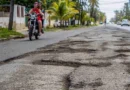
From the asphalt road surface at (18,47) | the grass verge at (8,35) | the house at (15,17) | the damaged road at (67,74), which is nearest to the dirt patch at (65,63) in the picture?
the damaged road at (67,74)

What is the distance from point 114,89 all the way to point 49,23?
1601 inches

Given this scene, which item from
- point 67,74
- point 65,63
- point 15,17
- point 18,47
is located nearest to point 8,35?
point 18,47

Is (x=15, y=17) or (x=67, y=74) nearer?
(x=67, y=74)

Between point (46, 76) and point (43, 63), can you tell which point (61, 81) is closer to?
point (46, 76)

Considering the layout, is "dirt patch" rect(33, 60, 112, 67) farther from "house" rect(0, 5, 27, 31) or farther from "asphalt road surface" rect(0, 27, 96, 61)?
"house" rect(0, 5, 27, 31)

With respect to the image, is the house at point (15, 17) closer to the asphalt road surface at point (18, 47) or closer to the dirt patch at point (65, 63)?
the asphalt road surface at point (18, 47)

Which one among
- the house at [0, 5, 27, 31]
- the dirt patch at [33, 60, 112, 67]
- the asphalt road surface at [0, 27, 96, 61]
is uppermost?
the house at [0, 5, 27, 31]

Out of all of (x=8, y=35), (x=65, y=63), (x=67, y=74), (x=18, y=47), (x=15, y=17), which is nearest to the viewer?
(x=67, y=74)

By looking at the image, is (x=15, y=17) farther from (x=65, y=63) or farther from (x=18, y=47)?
(x=65, y=63)

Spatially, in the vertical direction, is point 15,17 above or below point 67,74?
above

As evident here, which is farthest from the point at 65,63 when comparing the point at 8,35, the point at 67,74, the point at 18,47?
the point at 8,35

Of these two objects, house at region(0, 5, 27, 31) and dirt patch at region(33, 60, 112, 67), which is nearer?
dirt patch at region(33, 60, 112, 67)

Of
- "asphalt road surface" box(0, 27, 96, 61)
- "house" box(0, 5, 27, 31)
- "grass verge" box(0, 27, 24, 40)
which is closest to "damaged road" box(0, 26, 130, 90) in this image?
"asphalt road surface" box(0, 27, 96, 61)

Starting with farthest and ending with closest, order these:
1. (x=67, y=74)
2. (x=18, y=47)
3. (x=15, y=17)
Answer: (x=15, y=17) → (x=18, y=47) → (x=67, y=74)
